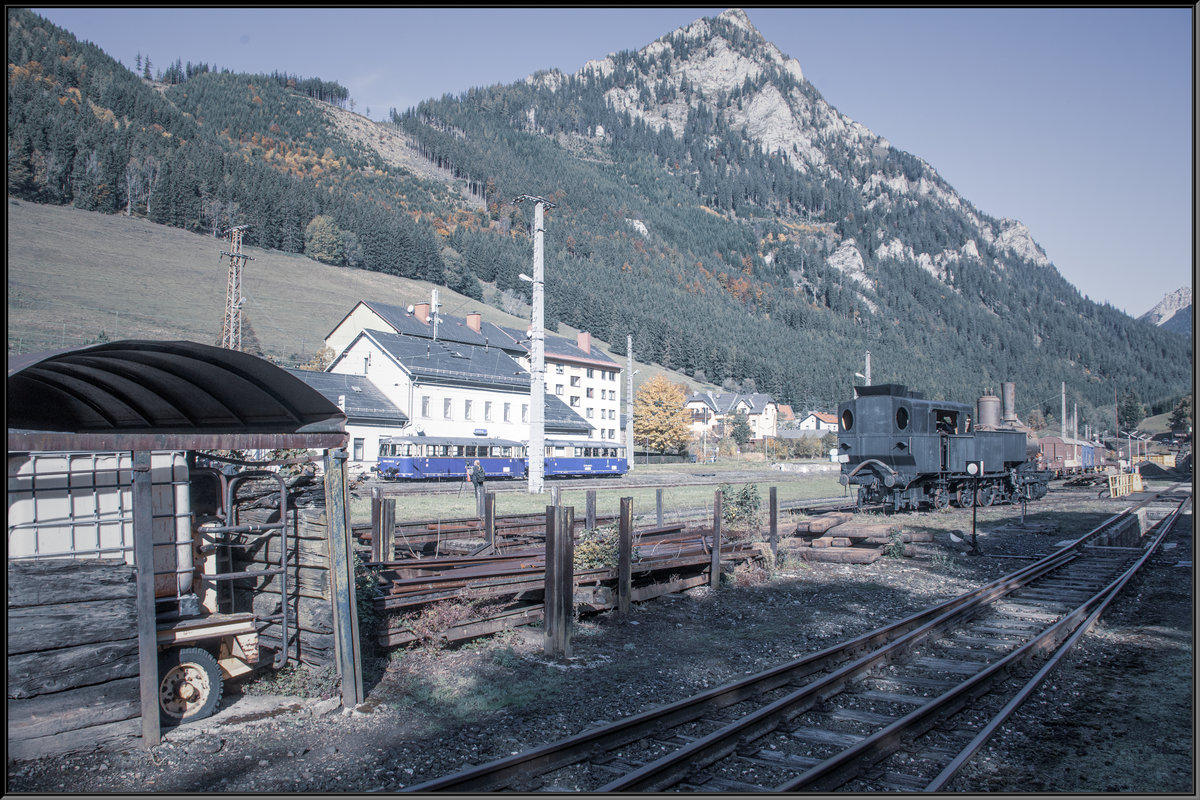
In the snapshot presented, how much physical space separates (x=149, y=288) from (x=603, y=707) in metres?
81.2

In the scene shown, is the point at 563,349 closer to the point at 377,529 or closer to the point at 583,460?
the point at 583,460

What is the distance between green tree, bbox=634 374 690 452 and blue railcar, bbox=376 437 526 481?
90.4 feet

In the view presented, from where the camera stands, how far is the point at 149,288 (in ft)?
238

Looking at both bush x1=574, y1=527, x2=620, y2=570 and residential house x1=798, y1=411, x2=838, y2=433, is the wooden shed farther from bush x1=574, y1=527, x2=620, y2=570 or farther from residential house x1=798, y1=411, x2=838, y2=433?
residential house x1=798, y1=411, x2=838, y2=433

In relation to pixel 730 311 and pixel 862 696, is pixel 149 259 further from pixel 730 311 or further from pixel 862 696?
pixel 730 311

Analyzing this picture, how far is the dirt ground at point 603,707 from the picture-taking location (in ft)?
18.4

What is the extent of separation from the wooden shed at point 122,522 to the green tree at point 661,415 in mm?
68253

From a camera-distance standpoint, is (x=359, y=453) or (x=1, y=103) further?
(x=359, y=453)

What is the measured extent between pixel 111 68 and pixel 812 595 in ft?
562

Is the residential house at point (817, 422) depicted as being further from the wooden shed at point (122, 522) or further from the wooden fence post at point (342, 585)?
the wooden shed at point (122, 522)

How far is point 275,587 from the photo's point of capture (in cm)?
770

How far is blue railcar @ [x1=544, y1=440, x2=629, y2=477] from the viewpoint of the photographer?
2016 inches

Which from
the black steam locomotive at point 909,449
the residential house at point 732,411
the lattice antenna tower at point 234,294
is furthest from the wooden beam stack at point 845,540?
the residential house at point 732,411

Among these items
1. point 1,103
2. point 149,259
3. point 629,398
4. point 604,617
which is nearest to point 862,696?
point 604,617
